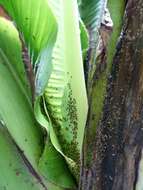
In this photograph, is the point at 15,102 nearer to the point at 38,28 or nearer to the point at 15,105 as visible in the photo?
the point at 15,105

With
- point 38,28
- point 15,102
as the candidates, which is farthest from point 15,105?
point 38,28

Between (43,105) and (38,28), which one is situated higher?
(38,28)

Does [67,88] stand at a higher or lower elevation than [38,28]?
lower

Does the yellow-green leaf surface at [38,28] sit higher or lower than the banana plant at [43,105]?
higher

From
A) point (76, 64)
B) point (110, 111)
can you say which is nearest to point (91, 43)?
point (76, 64)
